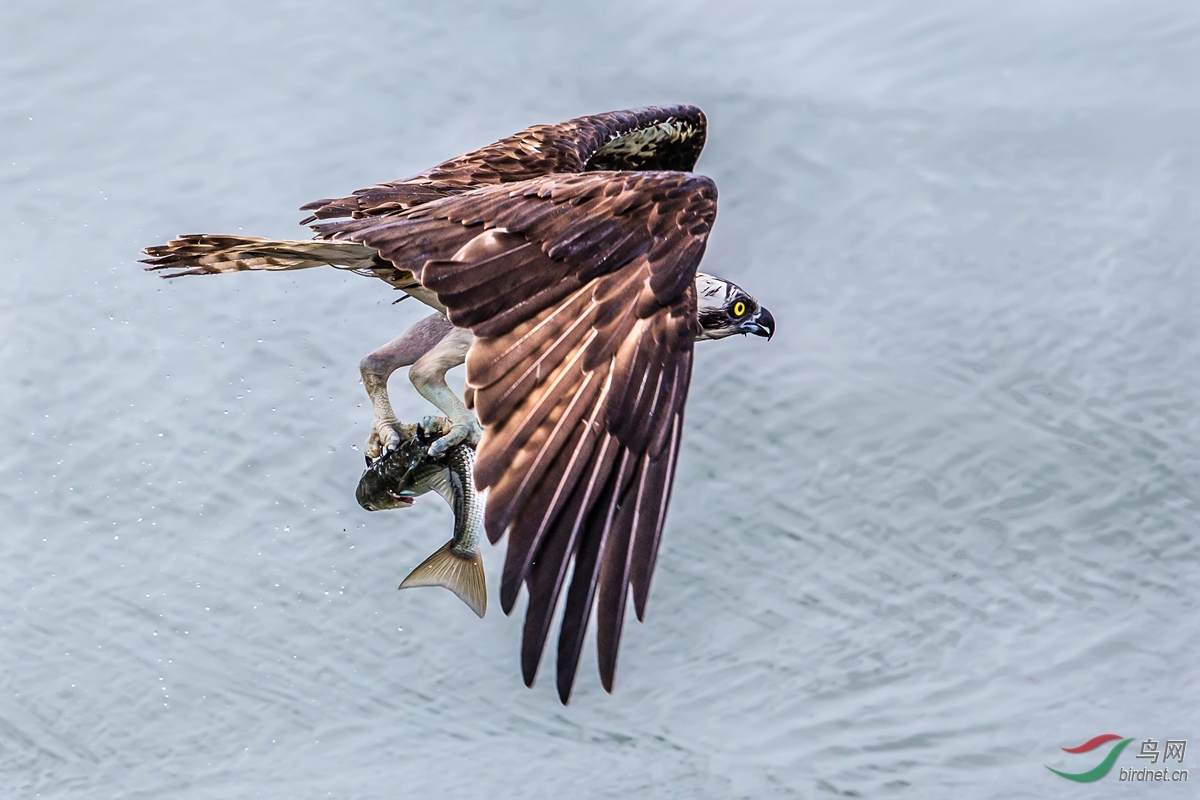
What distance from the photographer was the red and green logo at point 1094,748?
12.6 meters

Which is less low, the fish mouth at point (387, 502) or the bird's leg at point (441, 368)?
the bird's leg at point (441, 368)

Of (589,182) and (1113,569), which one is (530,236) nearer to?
(589,182)

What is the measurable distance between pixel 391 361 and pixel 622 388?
5.89 ft

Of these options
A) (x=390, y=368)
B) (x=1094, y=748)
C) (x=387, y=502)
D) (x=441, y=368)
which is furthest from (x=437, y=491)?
(x=1094, y=748)

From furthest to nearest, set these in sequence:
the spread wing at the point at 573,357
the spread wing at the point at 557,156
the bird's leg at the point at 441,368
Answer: the bird's leg at the point at 441,368 → the spread wing at the point at 557,156 → the spread wing at the point at 573,357

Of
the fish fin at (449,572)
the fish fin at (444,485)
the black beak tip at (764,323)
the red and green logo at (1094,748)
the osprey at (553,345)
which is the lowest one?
the red and green logo at (1094,748)

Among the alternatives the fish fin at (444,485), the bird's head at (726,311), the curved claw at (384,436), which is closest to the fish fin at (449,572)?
the fish fin at (444,485)

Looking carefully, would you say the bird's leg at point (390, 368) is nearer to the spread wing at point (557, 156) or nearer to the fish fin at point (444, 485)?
the fish fin at point (444, 485)

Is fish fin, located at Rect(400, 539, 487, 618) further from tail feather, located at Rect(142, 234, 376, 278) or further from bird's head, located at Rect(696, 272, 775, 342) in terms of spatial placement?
bird's head, located at Rect(696, 272, 775, 342)

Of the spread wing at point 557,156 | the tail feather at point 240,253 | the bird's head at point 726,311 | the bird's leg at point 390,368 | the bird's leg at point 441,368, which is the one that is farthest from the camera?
the bird's head at point 726,311

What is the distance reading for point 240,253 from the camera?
17.8 feet

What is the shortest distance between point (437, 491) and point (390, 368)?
0.89 metres

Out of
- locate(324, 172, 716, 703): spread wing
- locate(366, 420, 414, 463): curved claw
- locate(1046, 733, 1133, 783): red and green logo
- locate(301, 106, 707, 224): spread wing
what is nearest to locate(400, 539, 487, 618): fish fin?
locate(366, 420, 414, 463): curved claw

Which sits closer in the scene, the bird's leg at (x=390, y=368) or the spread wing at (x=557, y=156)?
the spread wing at (x=557, y=156)
